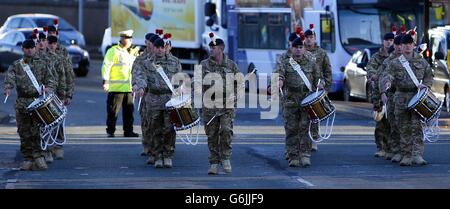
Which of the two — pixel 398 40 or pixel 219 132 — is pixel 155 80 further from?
pixel 398 40

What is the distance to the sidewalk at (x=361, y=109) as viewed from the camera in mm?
24906

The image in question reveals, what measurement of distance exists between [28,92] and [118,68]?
4.51m

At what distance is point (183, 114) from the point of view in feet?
55.9

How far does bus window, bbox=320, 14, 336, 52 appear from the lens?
31.9m

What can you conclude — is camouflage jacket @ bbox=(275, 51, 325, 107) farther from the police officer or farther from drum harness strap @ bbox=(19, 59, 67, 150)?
the police officer

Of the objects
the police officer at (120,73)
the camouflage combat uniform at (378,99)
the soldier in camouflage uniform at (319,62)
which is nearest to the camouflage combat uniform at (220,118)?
the soldier in camouflage uniform at (319,62)

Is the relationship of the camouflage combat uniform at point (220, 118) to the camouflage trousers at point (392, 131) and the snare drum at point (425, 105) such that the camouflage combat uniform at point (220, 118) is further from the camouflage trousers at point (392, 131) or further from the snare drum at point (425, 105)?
the camouflage trousers at point (392, 131)

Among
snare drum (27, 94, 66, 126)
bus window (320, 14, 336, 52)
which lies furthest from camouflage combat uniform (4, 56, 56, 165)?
bus window (320, 14, 336, 52)

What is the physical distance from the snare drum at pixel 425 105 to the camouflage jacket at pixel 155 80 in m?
3.19

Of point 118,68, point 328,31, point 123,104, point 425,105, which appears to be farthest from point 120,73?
point 328,31

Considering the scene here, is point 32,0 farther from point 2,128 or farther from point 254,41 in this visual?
point 2,128

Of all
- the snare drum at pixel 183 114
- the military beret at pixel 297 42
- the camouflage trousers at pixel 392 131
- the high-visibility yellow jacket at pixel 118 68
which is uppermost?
the military beret at pixel 297 42
